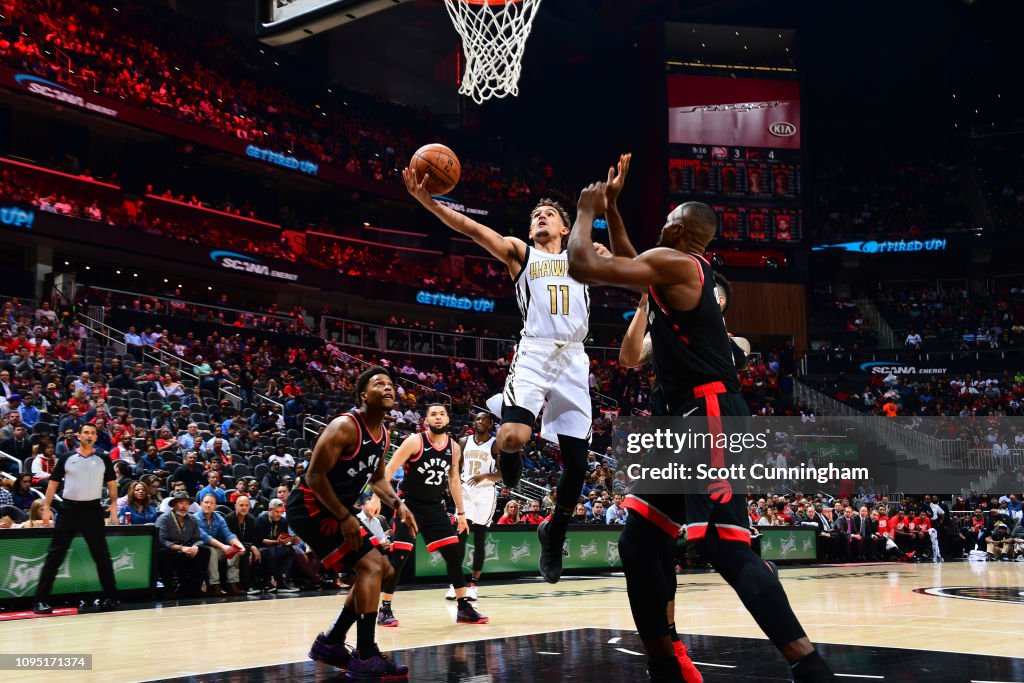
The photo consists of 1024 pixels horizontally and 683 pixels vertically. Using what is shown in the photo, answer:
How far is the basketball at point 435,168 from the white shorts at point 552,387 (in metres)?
1.19

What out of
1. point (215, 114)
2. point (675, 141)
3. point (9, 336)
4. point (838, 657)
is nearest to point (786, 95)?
point (675, 141)

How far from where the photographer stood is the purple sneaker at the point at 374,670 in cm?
607

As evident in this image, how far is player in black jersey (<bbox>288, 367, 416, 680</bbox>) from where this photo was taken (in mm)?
6086

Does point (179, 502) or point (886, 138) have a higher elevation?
point (886, 138)

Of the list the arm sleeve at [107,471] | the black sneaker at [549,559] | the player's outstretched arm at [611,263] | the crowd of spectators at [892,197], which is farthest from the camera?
the crowd of spectators at [892,197]

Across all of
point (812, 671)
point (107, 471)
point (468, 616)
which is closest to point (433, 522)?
point (468, 616)

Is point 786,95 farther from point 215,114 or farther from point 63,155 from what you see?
point 63,155

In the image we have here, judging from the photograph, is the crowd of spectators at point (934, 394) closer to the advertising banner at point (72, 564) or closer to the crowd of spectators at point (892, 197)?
the crowd of spectators at point (892, 197)

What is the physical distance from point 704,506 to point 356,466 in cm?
282

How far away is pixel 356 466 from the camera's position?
6352 millimetres

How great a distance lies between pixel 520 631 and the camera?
8.72 metres

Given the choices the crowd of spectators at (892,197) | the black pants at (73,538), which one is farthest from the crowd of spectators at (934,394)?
the black pants at (73,538)

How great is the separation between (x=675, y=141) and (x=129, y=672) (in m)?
35.3

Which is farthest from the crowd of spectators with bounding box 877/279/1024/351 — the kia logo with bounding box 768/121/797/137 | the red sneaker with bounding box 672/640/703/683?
the red sneaker with bounding box 672/640/703/683
